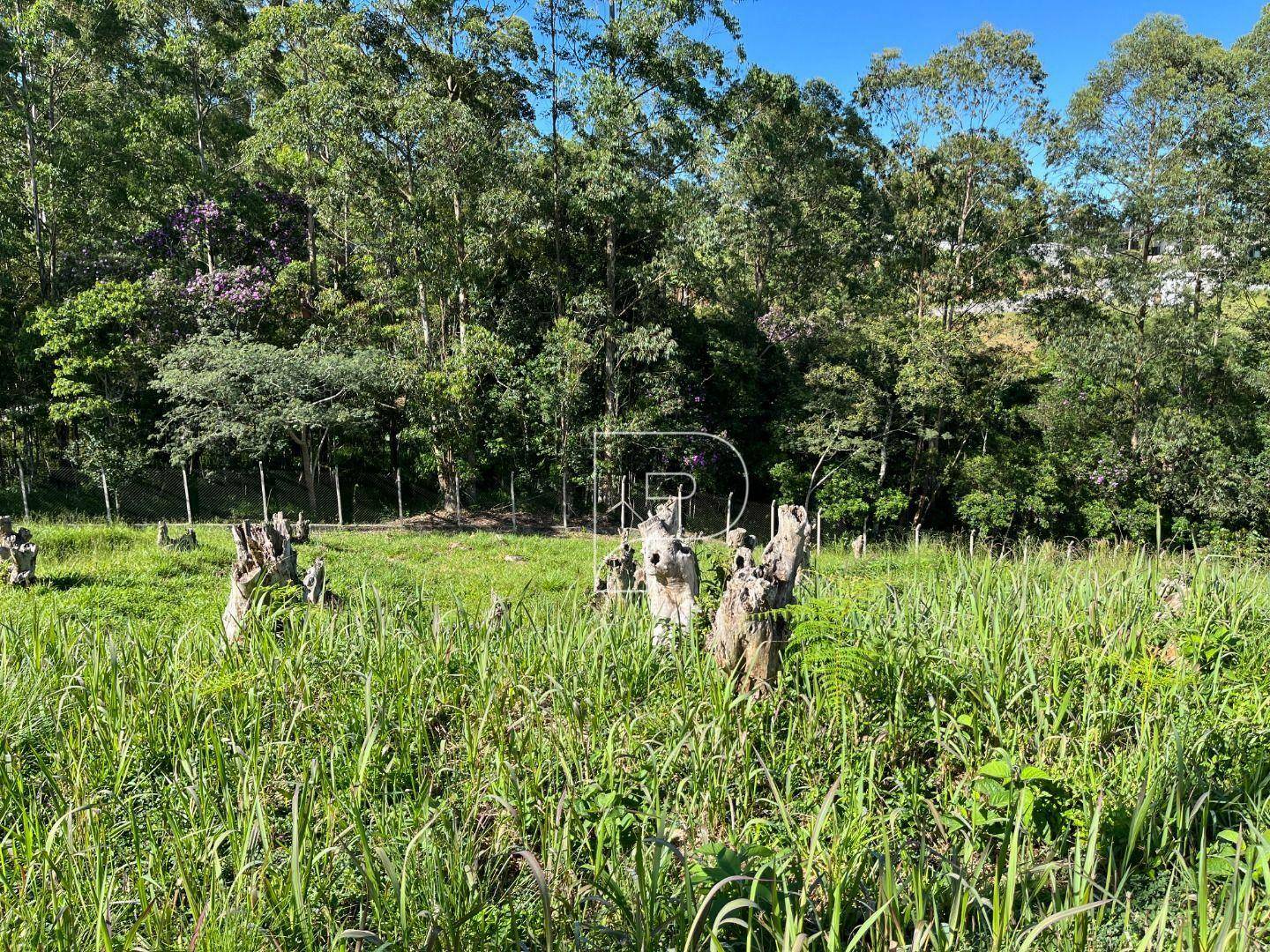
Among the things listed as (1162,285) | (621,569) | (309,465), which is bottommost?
(621,569)

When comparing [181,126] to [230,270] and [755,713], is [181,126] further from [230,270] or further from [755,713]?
[755,713]

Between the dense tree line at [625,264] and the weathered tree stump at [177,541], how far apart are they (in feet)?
13.3

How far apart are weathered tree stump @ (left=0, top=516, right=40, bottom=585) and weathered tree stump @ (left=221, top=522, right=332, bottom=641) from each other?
13.5 feet

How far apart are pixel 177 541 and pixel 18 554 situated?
226cm

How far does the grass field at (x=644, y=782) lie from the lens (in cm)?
178

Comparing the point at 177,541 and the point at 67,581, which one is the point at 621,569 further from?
the point at 177,541

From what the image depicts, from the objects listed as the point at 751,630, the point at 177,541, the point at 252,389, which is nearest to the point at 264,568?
the point at 751,630

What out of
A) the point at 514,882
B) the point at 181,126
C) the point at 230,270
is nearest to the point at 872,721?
the point at 514,882

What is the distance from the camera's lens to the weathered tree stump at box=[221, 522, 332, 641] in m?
4.50

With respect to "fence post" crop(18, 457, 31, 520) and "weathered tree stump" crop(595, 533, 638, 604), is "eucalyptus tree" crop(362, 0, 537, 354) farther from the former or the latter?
"weathered tree stump" crop(595, 533, 638, 604)

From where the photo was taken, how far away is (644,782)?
8.00 feet

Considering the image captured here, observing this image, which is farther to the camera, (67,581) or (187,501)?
(187,501)

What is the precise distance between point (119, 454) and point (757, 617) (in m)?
15.0

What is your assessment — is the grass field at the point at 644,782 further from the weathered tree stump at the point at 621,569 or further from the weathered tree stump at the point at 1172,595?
the weathered tree stump at the point at 621,569
